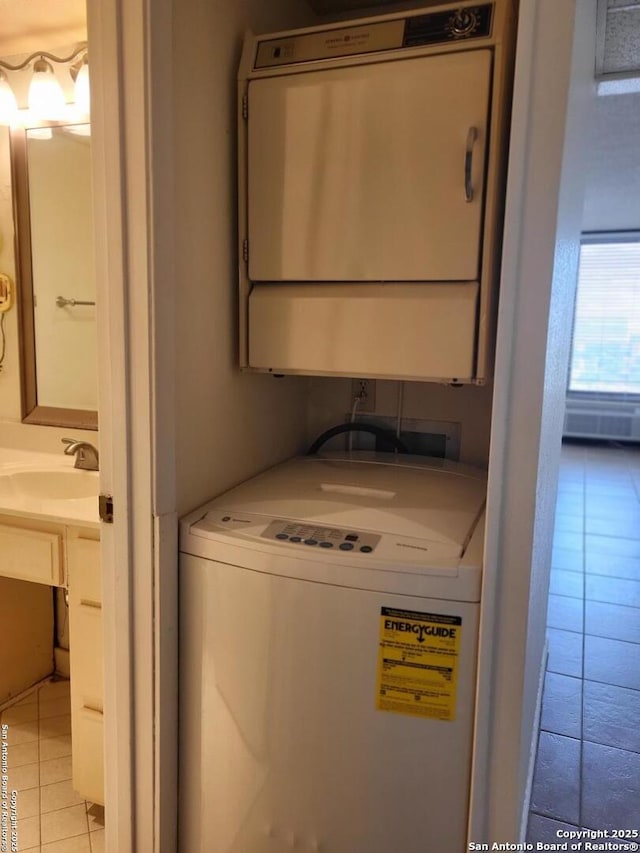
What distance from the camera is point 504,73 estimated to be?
1.14 metres

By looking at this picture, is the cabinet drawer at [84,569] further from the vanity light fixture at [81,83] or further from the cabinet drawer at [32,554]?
the vanity light fixture at [81,83]

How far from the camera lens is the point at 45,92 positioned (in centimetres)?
182

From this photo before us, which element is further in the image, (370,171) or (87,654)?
(87,654)

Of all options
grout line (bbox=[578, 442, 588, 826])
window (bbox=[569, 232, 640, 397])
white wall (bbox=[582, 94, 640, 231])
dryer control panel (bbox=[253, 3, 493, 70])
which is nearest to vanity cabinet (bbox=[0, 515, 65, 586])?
dryer control panel (bbox=[253, 3, 493, 70])

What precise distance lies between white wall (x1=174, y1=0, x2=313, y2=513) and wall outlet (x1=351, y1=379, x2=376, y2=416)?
372 mm

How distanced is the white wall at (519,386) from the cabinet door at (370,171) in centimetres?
24

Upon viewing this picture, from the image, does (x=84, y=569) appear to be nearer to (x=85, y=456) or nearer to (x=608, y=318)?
(x=85, y=456)

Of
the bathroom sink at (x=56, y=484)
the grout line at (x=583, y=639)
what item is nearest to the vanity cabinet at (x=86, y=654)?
the bathroom sink at (x=56, y=484)

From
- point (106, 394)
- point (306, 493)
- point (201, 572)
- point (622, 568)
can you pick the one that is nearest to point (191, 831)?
point (201, 572)

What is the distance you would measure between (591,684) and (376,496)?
4.68 feet

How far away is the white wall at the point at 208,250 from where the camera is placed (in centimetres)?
118

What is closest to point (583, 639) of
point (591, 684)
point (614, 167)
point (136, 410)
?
point (591, 684)

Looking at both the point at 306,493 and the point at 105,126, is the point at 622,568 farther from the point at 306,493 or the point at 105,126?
the point at 105,126

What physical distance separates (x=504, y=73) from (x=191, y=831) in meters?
1.67
